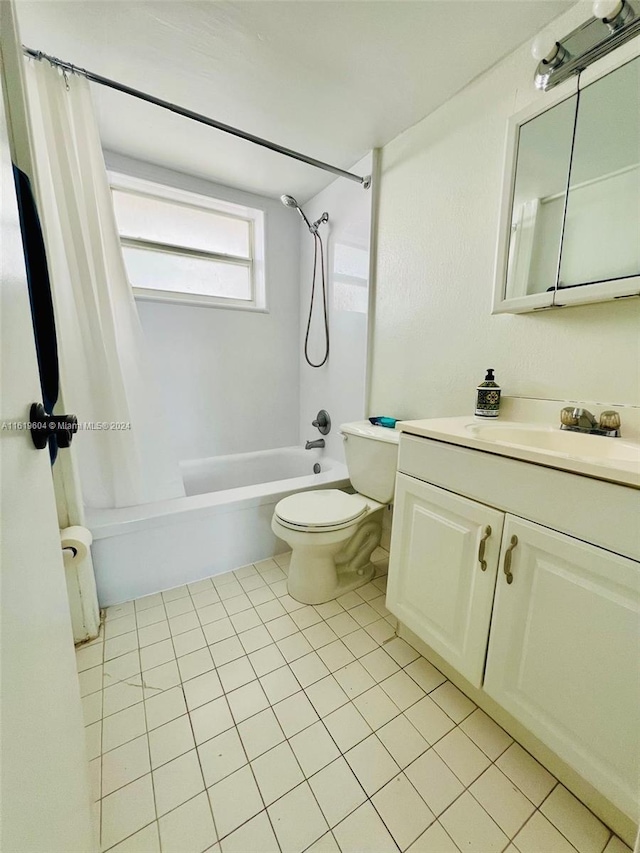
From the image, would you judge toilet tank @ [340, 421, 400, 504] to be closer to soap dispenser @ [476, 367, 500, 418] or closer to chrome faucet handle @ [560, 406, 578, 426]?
soap dispenser @ [476, 367, 500, 418]

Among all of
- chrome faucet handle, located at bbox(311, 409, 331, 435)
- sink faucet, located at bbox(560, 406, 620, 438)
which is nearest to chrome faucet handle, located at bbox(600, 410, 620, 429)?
sink faucet, located at bbox(560, 406, 620, 438)

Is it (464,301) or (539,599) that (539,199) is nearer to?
(464,301)

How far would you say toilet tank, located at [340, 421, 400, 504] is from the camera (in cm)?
142

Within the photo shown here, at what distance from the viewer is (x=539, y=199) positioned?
1.09m

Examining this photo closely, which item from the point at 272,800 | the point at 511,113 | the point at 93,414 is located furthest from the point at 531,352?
the point at 93,414

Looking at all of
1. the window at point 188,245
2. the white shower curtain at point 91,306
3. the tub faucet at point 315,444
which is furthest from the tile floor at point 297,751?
the window at point 188,245

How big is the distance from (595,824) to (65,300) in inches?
88.8

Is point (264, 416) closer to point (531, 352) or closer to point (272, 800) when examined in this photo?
point (531, 352)

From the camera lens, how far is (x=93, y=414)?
54.5 inches

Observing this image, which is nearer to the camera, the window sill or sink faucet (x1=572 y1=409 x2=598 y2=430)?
sink faucet (x1=572 y1=409 x2=598 y2=430)

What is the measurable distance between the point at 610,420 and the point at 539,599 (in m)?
0.56

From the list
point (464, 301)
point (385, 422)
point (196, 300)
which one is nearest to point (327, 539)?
point (385, 422)

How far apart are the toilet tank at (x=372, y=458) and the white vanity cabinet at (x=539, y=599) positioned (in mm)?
324

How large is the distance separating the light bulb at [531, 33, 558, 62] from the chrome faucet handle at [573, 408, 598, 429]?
1.06 m
